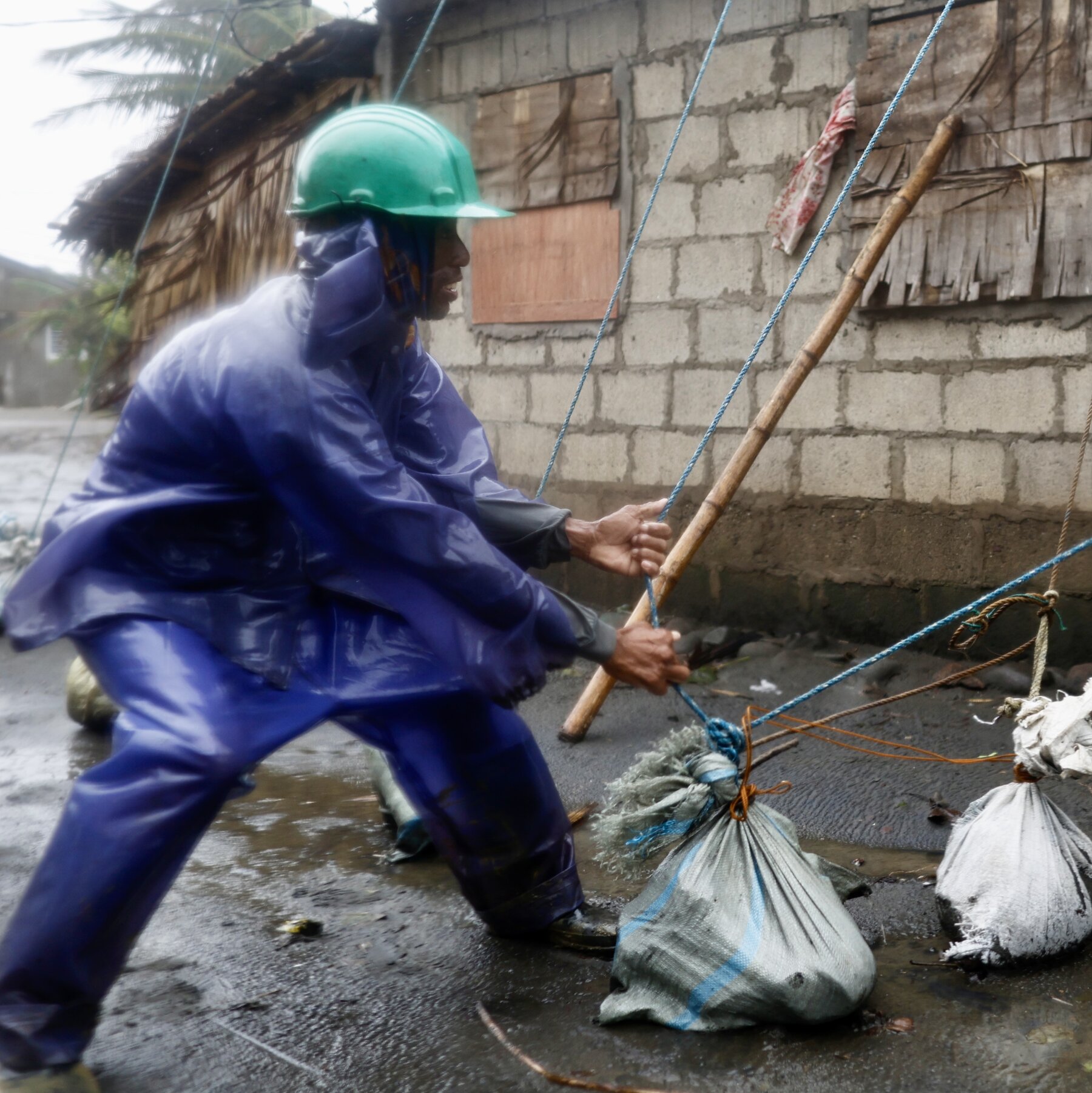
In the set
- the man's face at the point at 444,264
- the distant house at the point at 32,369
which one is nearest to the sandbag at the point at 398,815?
the man's face at the point at 444,264

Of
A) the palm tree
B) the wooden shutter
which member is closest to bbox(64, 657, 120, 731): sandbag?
the wooden shutter

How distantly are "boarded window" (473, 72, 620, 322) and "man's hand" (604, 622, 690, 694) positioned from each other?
4.05 metres

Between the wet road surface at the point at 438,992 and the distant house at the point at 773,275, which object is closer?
the wet road surface at the point at 438,992

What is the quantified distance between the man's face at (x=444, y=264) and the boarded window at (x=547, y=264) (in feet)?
12.5

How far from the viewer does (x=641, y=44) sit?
19.4 feet

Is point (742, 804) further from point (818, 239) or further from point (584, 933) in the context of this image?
point (818, 239)

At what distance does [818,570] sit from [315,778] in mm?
2520

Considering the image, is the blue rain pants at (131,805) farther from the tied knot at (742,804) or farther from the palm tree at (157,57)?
the palm tree at (157,57)

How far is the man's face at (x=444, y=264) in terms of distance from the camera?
233 centimetres

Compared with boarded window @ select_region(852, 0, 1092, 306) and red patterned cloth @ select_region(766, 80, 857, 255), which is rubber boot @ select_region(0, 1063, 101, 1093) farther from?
red patterned cloth @ select_region(766, 80, 857, 255)

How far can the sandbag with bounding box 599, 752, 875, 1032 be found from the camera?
2.17 metres

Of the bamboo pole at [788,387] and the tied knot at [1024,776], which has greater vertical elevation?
the bamboo pole at [788,387]

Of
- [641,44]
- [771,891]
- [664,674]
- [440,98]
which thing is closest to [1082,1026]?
[771,891]

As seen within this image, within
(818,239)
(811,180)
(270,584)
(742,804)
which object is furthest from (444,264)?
(811,180)
